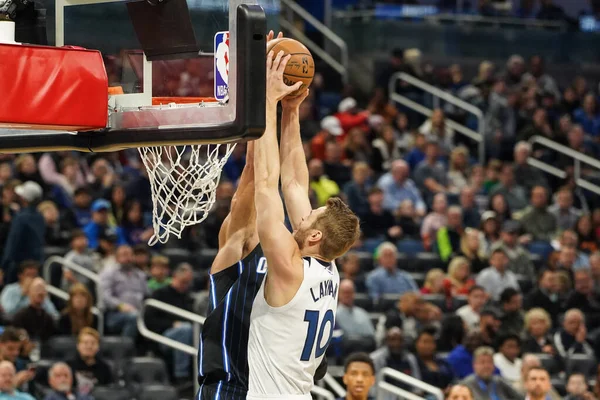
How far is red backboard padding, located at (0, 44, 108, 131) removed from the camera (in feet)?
15.6

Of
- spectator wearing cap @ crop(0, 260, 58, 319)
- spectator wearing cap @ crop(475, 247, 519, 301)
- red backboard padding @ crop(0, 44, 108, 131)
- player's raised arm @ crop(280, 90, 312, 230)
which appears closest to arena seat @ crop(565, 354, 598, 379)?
spectator wearing cap @ crop(475, 247, 519, 301)

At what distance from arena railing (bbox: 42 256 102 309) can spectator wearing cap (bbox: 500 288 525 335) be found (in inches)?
150

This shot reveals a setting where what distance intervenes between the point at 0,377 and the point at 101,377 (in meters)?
1.11

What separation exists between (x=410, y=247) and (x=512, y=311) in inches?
73.7

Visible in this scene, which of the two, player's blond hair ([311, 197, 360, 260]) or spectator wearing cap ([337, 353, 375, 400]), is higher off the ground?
player's blond hair ([311, 197, 360, 260])

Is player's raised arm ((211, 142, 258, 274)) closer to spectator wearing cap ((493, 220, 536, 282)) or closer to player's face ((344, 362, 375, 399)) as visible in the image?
player's face ((344, 362, 375, 399))

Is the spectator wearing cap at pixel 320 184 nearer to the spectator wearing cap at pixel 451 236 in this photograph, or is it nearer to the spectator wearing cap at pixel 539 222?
the spectator wearing cap at pixel 451 236

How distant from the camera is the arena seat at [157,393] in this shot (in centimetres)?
891

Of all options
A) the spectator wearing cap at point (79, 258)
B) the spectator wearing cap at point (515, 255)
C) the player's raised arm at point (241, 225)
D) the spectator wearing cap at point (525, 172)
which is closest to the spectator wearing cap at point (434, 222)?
the spectator wearing cap at point (515, 255)

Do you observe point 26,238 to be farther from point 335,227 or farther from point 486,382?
point 335,227

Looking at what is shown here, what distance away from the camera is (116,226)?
11578 mm

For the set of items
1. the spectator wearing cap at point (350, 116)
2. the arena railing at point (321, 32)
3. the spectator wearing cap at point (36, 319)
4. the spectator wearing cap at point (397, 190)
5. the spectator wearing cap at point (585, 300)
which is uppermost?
the arena railing at point (321, 32)

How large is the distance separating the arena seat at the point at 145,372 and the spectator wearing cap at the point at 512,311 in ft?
11.6

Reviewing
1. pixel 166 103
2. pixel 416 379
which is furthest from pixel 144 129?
pixel 416 379
